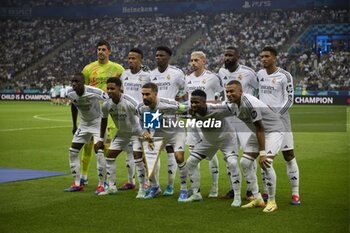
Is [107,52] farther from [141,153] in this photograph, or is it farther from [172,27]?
[172,27]

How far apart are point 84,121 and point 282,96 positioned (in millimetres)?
4010

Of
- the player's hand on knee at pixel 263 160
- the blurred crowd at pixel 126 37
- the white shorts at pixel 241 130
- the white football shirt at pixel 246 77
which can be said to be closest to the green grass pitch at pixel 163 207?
the player's hand on knee at pixel 263 160

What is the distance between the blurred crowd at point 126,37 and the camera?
49.8 metres

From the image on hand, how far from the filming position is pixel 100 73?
1248 cm

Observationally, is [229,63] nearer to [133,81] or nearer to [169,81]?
[169,81]

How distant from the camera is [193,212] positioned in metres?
9.23

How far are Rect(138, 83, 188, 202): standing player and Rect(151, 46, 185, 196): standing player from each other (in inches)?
15.8

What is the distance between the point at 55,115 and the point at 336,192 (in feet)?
78.8

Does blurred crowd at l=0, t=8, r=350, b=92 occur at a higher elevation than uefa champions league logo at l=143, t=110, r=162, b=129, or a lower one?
higher

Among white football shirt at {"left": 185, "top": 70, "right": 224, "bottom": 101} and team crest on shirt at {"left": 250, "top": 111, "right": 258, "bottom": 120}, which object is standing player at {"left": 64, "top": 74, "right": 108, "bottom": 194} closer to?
white football shirt at {"left": 185, "top": 70, "right": 224, "bottom": 101}

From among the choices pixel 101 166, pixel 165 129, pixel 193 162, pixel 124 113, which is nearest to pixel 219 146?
pixel 193 162

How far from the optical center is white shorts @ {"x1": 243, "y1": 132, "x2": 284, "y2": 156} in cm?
951

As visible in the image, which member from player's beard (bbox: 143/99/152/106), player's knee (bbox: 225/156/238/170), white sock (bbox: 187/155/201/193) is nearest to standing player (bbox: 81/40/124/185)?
player's beard (bbox: 143/99/152/106)

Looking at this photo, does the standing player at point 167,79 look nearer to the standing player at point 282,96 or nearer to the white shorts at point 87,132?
the white shorts at point 87,132
